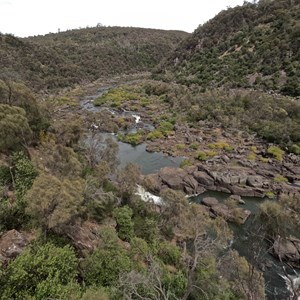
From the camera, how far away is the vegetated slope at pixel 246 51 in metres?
106

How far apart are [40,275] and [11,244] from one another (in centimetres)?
362

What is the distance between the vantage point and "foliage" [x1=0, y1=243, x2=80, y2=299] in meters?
17.5

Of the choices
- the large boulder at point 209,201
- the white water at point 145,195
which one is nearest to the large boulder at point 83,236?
the white water at point 145,195

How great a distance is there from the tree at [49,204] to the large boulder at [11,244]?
160cm

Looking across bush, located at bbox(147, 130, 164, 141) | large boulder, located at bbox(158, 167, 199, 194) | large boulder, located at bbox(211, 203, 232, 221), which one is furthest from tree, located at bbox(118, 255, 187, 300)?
bush, located at bbox(147, 130, 164, 141)

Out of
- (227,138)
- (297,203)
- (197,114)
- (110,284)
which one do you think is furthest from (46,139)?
(197,114)

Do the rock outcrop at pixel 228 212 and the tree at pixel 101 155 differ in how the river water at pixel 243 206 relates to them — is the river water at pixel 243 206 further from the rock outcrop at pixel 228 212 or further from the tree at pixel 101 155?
the tree at pixel 101 155

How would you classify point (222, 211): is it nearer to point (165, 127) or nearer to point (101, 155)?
point (101, 155)

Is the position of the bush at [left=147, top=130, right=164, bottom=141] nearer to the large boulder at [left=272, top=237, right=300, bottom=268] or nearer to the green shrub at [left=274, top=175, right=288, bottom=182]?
the green shrub at [left=274, top=175, right=288, bottom=182]

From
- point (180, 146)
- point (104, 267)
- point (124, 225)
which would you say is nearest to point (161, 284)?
point (104, 267)

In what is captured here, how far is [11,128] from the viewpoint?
110ft

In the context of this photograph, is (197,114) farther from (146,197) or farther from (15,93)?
(15,93)

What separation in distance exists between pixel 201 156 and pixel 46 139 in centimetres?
3184

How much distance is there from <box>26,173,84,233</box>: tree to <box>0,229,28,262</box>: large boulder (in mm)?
1601
